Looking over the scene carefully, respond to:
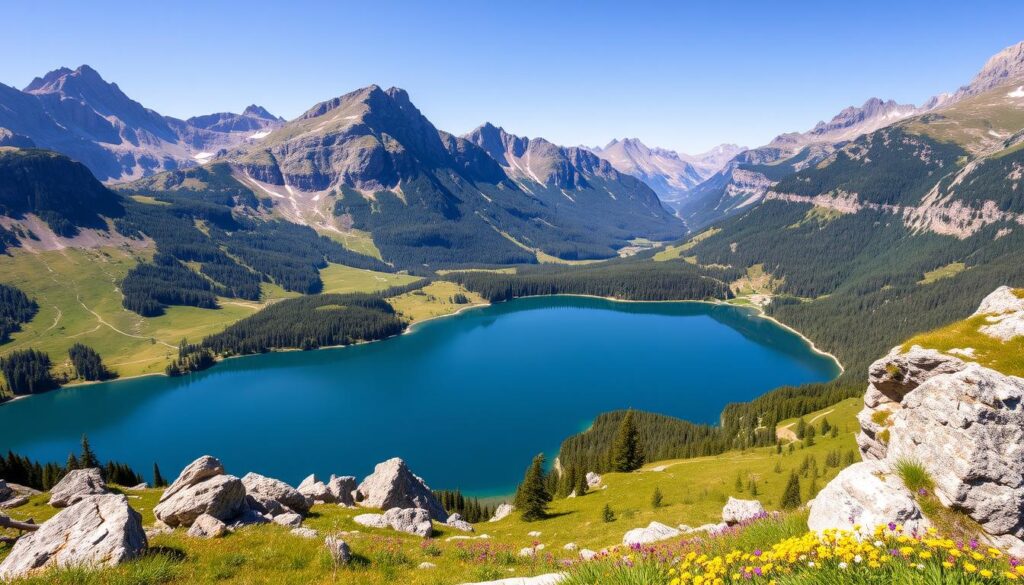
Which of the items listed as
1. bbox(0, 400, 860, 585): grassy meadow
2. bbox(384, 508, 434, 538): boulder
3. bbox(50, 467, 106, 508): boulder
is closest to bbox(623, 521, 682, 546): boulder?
bbox(0, 400, 860, 585): grassy meadow

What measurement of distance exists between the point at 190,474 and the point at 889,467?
3217 cm

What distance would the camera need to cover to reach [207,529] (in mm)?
18688

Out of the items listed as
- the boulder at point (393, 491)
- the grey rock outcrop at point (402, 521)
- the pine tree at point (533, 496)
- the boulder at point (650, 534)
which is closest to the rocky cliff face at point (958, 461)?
the boulder at point (650, 534)

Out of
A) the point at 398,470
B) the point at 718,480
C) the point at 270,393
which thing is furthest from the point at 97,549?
the point at 270,393

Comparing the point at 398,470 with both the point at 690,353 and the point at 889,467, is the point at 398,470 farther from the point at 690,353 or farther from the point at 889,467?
the point at 690,353

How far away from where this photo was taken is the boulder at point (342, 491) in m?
40.5

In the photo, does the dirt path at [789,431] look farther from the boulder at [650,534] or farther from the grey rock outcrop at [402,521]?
the grey rock outcrop at [402,521]

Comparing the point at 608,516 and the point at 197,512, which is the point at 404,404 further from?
the point at 197,512

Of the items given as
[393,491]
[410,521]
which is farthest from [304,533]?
[393,491]

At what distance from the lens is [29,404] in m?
143

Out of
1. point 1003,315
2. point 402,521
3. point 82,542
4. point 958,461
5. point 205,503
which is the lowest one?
point 402,521

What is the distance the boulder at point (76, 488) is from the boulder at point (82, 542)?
87.2 feet

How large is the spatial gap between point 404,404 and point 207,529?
4682 inches

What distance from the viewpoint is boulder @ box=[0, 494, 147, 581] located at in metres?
13.1
